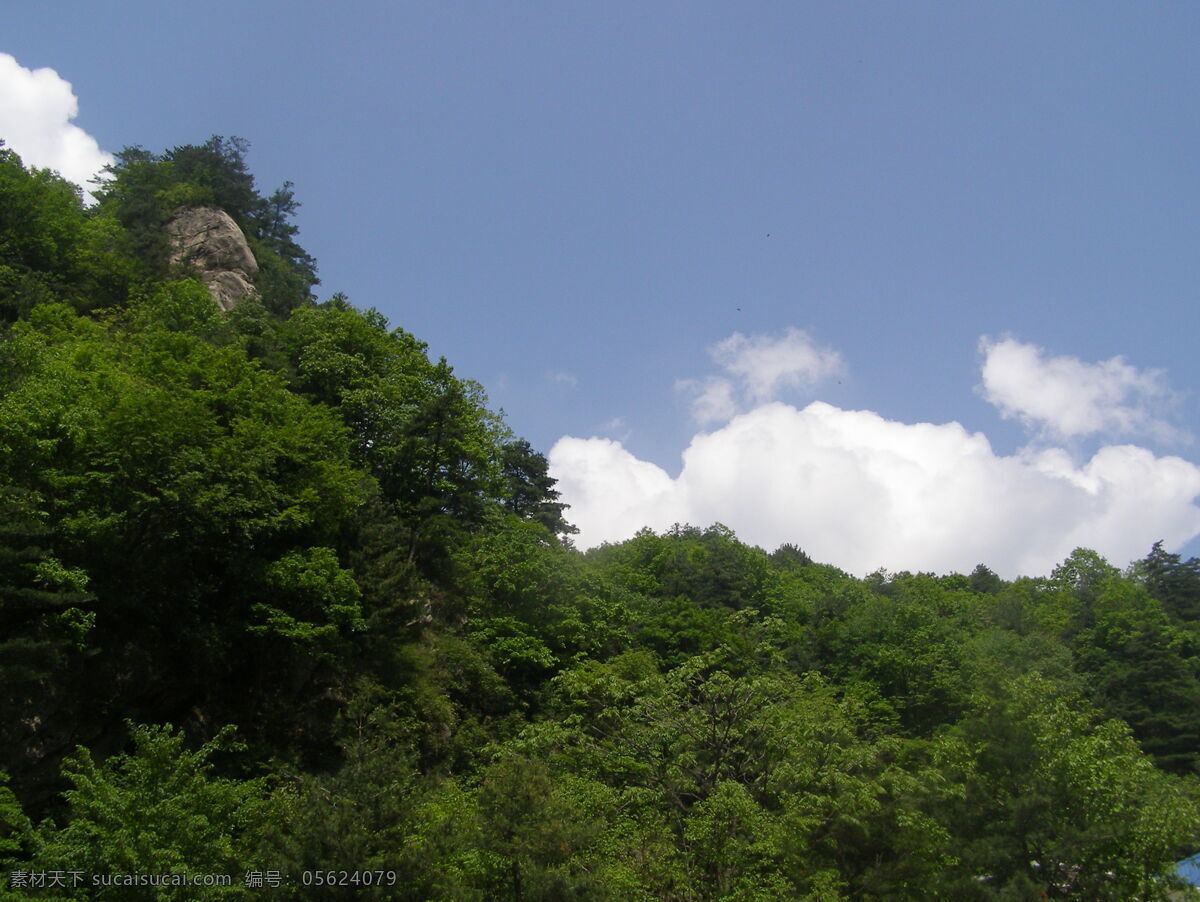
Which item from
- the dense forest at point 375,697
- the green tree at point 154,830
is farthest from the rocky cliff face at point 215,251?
the green tree at point 154,830

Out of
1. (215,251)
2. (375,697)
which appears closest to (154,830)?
(375,697)

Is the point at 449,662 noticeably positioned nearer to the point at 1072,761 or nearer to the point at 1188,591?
the point at 1072,761

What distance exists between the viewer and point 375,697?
20.2 metres

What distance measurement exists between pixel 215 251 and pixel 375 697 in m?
30.6

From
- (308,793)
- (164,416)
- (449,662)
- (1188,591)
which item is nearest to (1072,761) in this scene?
(308,793)

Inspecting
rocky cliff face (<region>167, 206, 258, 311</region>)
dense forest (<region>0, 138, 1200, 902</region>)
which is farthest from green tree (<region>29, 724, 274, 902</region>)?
rocky cliff face (<region>167, 206, 258, 311</region>)

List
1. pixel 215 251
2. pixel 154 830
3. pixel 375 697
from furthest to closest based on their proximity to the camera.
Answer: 1. pixel 215 251
2. pixel 375 697
3. pixel 154 830

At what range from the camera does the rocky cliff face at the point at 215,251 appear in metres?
38.9

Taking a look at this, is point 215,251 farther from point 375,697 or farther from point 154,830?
point 154,830

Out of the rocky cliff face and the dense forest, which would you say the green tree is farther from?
the rocky cliff face

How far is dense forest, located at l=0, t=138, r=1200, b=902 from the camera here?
11.8 meters

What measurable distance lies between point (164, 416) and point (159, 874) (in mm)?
9628

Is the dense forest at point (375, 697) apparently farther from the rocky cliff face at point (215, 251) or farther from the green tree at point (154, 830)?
the rocky cliff face at point (215, 251)

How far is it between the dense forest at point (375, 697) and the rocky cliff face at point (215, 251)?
5758mm
